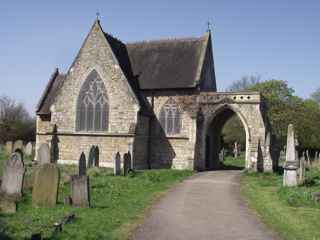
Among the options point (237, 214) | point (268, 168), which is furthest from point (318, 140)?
point (237, 214)

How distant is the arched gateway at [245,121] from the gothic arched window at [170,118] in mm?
1623

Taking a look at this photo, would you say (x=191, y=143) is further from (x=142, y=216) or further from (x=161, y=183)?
(x=142, y=216)

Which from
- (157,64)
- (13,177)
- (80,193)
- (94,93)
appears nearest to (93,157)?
(94,93)

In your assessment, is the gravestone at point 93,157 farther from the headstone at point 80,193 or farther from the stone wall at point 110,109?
the headstone at point 80,193

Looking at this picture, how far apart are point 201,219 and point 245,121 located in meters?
18.5

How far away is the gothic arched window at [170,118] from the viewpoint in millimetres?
31438

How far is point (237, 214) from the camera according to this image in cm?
1329

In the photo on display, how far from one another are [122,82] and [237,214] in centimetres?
1814

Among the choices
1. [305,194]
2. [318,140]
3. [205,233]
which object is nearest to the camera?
[205,233]

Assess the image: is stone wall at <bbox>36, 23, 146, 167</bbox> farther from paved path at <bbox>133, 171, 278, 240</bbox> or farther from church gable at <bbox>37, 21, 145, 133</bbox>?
paved path at <bbox>133, 171, 278, 240</bbox>

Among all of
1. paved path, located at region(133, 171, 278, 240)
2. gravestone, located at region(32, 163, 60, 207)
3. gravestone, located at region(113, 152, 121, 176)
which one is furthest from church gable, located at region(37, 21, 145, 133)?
gravestone, located at region(32, 163, 60, 207)

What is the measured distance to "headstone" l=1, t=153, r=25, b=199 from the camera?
13484mm

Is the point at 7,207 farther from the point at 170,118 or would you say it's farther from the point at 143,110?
the point at 170,118

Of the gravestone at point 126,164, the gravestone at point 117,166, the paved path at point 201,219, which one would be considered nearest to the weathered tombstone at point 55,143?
the gravestone at point 126,164
